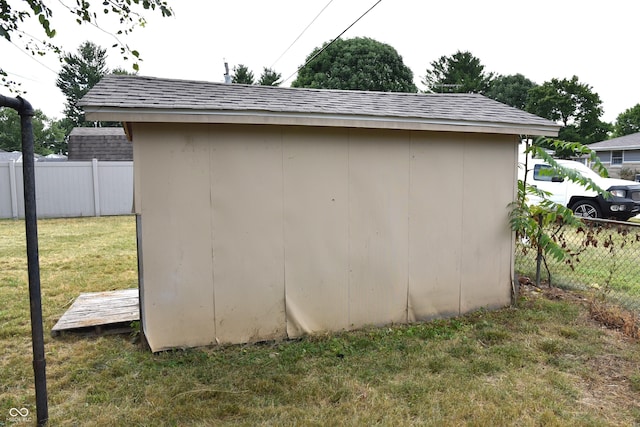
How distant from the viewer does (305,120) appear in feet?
11.6

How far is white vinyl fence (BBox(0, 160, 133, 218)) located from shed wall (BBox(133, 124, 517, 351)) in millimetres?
10345

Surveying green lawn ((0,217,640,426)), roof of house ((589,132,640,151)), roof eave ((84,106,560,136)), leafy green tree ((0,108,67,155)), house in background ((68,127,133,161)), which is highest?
leafy green tree ((0,108,67,155))

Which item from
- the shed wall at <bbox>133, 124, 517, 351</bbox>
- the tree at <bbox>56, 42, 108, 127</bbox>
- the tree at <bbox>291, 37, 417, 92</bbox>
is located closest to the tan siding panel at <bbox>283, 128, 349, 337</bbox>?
the shed wall at <bbox>133, 124, 517, 351</bbox>

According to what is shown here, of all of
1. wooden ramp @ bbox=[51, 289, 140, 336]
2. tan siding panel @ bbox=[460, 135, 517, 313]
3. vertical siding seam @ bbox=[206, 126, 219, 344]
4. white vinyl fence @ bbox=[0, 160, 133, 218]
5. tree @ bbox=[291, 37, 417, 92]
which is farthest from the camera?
tree @ bbox=[291, 37, 417, 92]

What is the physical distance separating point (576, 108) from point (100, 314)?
35.7m

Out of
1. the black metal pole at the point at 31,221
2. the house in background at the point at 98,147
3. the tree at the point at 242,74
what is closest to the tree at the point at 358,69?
the tree at the point at 242,74

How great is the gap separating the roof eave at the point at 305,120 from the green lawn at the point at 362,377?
1.84 metres

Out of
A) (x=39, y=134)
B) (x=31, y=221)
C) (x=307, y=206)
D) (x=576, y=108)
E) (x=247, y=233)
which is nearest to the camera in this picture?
(x=31, y=221)

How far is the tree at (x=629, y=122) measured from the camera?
37.0 m

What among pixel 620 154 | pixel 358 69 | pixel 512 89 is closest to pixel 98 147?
pixel 358 69

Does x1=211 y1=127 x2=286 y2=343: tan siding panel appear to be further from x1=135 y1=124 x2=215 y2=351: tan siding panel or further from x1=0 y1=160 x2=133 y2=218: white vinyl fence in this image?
x1=0 y1=160 x2=133 y2=218: white vinyl fence

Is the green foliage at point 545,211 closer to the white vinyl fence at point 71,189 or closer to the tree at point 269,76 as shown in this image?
the white vinyl fence at point 71,189

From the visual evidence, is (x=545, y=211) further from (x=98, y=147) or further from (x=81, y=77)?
(x=81, y=77)

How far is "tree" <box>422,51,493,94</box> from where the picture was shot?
121 feet
